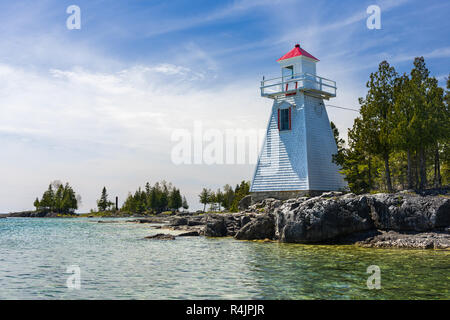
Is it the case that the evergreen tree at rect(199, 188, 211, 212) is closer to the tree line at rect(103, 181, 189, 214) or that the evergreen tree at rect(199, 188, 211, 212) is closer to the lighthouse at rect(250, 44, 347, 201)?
the tree line at rect(103, 181, 189, 214)

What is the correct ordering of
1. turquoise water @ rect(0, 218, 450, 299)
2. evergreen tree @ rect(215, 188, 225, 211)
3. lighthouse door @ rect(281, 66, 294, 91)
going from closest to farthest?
1. turquoise water @ rect(0, 218, 450, 299)
2. lighthouse door @ rect(281, 66, 294, 91)
3. evergreen tree @ rect(215, 188, 225, 211)

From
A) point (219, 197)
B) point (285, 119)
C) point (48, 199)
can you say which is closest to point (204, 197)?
point (219, 197)

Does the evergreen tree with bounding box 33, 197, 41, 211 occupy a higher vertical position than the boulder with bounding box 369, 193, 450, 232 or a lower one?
lower

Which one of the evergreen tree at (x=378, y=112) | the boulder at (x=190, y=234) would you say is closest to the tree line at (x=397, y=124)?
the evergreen tree at (x=378, y=112)

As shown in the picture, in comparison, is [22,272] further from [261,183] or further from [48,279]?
[261,183]

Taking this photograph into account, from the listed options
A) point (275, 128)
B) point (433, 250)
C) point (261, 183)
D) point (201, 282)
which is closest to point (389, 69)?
point (275, 128)

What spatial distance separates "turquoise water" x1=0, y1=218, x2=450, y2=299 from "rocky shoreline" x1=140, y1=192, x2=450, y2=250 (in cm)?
194

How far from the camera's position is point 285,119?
3656 centimetres

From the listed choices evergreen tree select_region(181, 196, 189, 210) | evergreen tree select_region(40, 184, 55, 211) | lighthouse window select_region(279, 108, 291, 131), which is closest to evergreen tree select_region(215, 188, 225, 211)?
evergreen tree select_region(181, 196, 189, 210)

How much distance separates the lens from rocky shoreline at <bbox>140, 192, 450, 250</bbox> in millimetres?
22469

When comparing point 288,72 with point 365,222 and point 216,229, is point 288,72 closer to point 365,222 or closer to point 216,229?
point 216,229

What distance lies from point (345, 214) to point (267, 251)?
6.18 meters

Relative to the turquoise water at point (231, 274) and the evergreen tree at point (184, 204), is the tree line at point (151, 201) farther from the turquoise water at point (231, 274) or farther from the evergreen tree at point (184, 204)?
the turquoise water at point (231, 274)

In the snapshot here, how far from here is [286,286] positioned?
12695 millimetres
